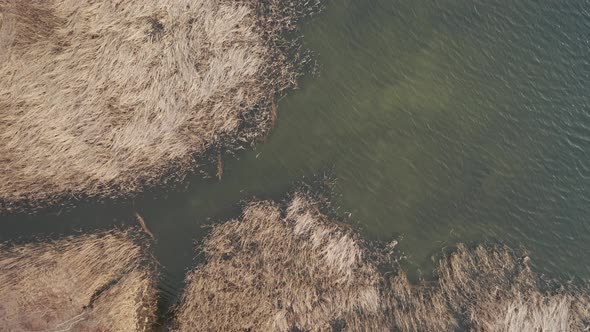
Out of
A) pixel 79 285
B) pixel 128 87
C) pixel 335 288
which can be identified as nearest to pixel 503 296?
pixel 335 288

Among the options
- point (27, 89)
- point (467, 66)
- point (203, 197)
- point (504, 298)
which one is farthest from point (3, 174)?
point (504, 298)

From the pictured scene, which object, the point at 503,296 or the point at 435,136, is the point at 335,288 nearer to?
the point at 503,296

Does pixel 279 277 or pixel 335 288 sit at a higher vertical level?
pixel 279 277

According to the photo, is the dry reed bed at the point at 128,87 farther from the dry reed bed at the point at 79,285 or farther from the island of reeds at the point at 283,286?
the island of reeds at the point at 283,286

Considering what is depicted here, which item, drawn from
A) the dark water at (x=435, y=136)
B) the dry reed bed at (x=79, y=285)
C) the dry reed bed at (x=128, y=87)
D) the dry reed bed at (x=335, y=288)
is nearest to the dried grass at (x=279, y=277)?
the dry reed bed at (x=335, y=288)

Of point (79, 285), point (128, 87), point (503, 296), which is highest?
point (128, 87)

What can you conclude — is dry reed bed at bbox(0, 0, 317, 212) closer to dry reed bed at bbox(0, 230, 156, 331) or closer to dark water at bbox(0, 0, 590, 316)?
dark water at bbox(0, 0, 590, 316)

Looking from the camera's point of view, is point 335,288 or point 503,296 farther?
point 503,296
